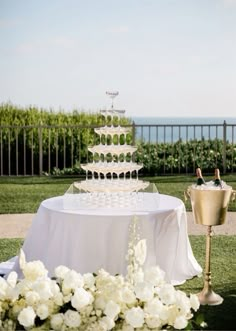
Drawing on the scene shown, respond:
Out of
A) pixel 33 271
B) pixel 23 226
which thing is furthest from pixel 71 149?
pixel 33 271

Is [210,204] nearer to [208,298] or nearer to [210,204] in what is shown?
[210,204]

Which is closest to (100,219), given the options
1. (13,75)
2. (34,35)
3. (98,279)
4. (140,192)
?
(140,192)

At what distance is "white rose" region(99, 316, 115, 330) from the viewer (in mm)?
2143

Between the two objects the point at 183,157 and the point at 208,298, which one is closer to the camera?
the point at 208,298

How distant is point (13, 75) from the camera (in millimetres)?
17156

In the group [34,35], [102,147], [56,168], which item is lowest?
[56,168]

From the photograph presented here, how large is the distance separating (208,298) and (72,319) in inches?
111

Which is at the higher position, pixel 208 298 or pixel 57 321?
pixel 57 321

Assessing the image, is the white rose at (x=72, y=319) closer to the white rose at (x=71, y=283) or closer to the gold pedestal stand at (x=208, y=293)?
the white rose at (x=71, y=283)

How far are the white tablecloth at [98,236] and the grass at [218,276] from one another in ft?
1.32

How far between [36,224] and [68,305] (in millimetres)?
2873

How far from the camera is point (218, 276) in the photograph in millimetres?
5633

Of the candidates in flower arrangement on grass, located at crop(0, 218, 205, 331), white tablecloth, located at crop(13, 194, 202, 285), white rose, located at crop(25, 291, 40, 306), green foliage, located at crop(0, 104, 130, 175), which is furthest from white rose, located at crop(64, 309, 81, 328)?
green foliage, located at crop(0, 104, 130, 175)

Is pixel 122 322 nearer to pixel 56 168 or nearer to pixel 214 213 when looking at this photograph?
pixel 214 213
